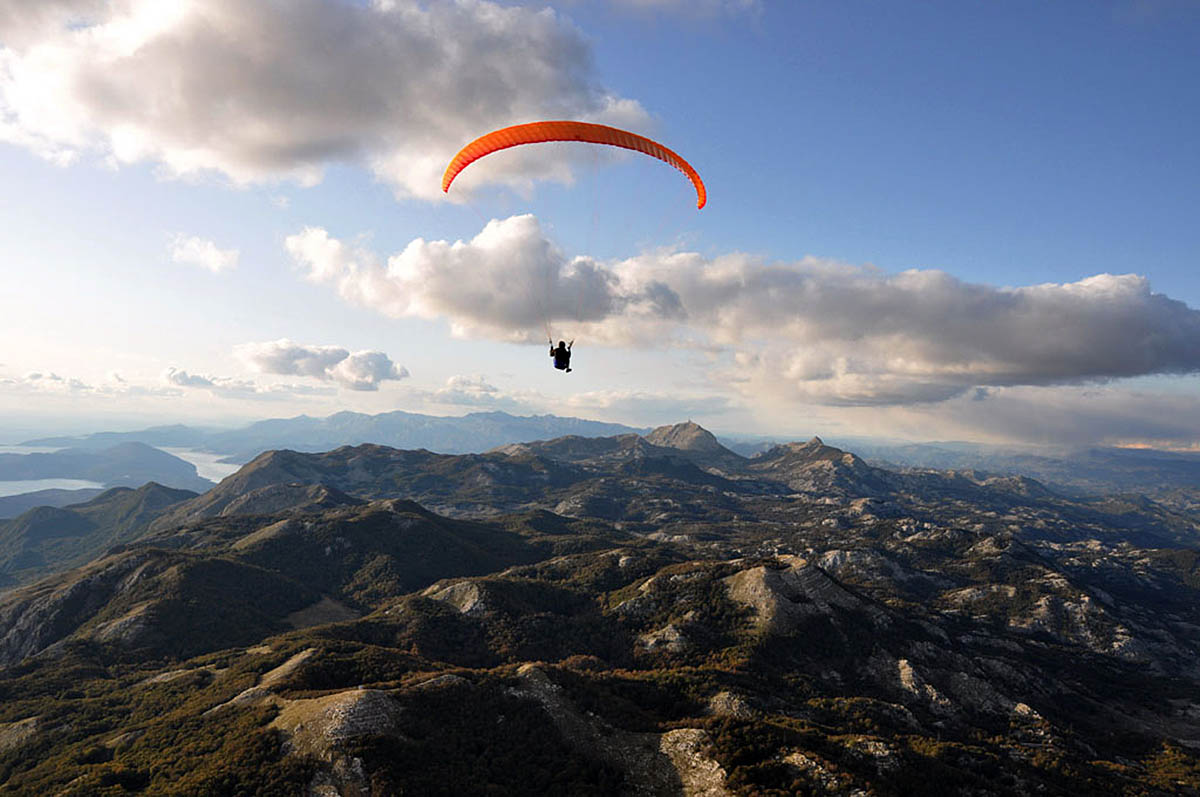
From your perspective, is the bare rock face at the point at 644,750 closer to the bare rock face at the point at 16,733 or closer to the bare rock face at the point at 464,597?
the bare rock face at the point at 464,597

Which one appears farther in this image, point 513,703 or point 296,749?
point 513,703

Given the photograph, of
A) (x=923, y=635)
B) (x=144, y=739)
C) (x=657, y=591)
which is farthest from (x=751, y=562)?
(x=144, y=739)

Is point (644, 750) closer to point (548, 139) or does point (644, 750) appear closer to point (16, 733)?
point (548, 139)

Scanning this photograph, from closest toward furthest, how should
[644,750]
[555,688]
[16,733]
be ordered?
[644,750] < [555,688] < [16,733]

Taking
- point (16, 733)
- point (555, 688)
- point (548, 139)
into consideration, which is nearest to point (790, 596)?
point (555, 688)

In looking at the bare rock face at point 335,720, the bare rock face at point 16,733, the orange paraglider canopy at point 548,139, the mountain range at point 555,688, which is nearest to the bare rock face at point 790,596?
the mountain range at point 555,688

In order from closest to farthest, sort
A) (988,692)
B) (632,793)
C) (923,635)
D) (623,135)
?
(632,793) → (623,135) → (988,692) → (923,635)

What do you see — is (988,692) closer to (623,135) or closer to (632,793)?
(632,793)

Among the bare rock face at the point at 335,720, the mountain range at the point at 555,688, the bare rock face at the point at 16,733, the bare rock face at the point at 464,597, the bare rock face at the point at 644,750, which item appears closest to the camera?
the bare rock face at the point at 644,750

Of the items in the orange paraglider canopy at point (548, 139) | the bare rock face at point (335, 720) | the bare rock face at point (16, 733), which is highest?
the orange paraglider canopy at point (548, 139)
